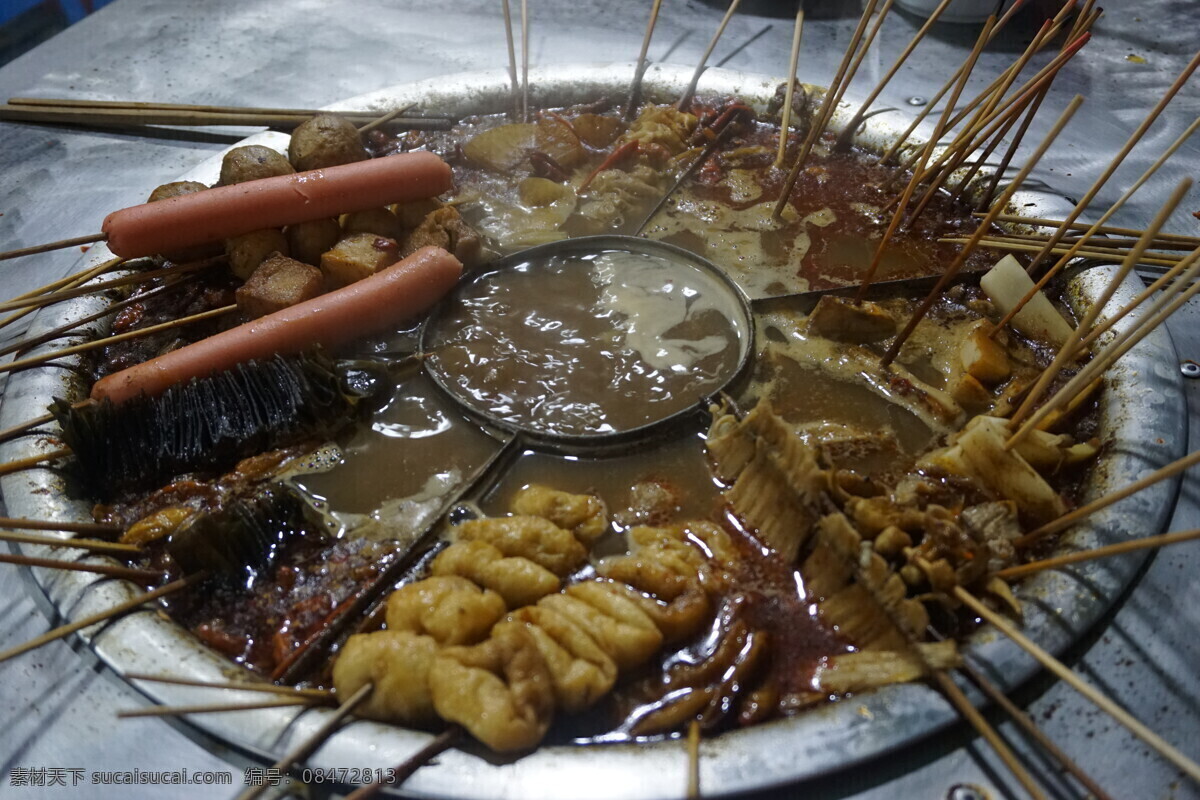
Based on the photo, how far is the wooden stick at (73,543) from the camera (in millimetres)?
2387

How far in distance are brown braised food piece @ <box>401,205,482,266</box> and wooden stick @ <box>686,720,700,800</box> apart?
2.54 meters

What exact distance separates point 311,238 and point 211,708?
2379mm

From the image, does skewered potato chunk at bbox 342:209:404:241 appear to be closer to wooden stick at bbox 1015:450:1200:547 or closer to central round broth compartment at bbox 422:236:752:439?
central round broth compartment at bbox 422:236:752:439

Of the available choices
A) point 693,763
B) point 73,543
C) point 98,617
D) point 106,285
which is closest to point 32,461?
point 73,543

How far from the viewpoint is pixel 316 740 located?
2025 mm

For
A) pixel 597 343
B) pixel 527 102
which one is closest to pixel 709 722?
pixel 597 343

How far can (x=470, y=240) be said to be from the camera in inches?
147

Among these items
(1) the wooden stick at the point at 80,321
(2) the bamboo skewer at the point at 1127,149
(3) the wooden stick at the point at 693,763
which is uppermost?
(2) the bamboo skewer at the point at 1127,149

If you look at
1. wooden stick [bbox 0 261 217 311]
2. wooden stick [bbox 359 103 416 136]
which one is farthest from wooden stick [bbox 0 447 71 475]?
wooden stick [bbox 359 103 416 136]

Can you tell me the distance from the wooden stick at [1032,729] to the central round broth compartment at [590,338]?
1444 millimetres

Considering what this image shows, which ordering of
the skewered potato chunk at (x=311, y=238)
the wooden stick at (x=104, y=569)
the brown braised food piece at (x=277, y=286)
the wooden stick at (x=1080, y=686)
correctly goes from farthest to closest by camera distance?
the skewered potato chunk at (x=311, y=238), the brown braised food piece at (x=277, y=286), the wooden stick at (x=104, y=569), the wooden stick at (x=1080, y=686)

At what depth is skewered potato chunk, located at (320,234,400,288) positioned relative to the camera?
11.6 ft

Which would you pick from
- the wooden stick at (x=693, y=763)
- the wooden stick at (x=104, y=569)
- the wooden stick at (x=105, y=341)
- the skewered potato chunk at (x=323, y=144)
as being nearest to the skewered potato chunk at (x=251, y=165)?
the skewered potato chunk at (x=323, y=144)

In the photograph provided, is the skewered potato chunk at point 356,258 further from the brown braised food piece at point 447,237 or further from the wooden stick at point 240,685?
the wooden stick at point 240,685
